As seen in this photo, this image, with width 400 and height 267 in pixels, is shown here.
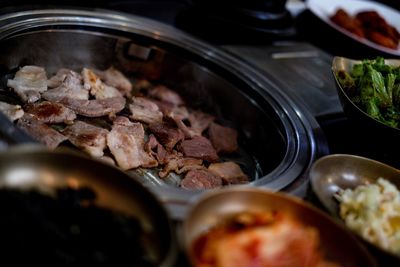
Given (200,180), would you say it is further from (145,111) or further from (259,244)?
(259,244)

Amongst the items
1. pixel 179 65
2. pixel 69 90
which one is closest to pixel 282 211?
pixel 69 90

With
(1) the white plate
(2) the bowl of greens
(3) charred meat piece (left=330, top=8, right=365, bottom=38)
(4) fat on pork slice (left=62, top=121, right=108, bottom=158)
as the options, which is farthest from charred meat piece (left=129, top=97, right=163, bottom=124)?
(3) charred meat piece (left=330, top=8, right=365, bottom=38)

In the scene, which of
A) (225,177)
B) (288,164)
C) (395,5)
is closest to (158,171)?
(225,177)

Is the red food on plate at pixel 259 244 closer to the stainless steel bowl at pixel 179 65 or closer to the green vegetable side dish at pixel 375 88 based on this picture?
the stainless steel bowl at pixel 179 65

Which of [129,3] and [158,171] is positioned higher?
[129,3]

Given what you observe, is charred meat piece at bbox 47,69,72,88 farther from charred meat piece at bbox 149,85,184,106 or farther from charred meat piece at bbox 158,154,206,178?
charred meat piece at bbox 158,154,206,178

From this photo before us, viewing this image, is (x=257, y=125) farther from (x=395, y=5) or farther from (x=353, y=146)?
(x=395, y=5)

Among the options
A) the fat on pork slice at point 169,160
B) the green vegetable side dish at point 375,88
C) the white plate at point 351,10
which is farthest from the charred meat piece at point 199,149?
the white plate at point 351,10
